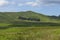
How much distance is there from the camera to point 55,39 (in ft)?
117

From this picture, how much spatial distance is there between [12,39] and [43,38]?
18.5 feet

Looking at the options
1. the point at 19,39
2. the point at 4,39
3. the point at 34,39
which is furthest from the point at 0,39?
the point at 34,39

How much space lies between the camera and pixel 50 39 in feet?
114

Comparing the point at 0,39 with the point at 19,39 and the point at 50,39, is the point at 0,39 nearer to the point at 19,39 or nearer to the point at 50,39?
the point at 19,39

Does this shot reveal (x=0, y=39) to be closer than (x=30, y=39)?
No

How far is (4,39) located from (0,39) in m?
1.01

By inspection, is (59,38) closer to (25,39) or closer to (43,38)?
(43,38)

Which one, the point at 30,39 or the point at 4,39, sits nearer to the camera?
the point at 30,39

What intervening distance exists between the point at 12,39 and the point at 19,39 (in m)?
1.57

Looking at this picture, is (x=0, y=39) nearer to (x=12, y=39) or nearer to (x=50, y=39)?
(x=12, y=39)

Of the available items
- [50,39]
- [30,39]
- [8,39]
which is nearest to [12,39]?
[8,39]

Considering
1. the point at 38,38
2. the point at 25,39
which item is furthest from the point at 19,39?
the point at 38,38

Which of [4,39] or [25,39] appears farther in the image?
[4,39]

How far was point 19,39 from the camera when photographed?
3519 centimetres
